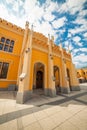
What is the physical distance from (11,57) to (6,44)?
2.23 metres

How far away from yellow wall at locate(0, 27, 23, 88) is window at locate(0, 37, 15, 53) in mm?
475

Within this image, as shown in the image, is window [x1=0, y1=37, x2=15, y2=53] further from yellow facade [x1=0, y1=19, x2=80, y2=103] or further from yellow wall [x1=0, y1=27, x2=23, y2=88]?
yellow wall [x1=0, y1=27, x2=23, y2=88]

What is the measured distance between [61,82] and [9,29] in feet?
39.4

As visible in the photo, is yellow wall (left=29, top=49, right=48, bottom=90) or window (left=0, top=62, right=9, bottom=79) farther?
window (left=0, top=62, right=9, bottom=79)

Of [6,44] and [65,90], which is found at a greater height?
[6,44]

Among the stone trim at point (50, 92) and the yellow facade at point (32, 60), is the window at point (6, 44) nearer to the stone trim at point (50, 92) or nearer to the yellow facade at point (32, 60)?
the yellow facade at point (32, 60)

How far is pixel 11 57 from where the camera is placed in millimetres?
11398

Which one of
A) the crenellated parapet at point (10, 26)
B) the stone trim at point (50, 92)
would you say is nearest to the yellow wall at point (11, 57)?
the crenellated parapet at point (10, 26)

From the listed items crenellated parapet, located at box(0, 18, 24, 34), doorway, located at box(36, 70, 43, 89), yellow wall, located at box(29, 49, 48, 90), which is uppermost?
crenellated parapet, located at box(0, 18, 24, 34)

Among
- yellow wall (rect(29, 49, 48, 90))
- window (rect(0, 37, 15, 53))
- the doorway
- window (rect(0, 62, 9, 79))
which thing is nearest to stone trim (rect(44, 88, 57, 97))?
yellow wall (rect(29, 49, 48, 90))

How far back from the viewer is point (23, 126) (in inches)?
124

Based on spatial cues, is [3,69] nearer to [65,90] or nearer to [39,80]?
[39,80]

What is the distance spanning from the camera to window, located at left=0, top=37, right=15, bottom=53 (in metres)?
11.1

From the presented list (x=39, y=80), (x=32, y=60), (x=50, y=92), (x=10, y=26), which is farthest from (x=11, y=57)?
(x=50, y=92)
